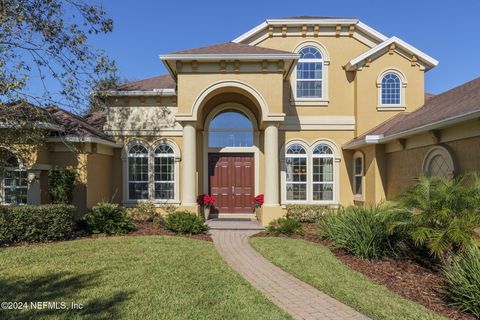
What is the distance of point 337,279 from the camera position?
640cm

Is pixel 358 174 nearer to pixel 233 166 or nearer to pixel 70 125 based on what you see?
pixel 233 166

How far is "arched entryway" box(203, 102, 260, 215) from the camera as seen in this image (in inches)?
564

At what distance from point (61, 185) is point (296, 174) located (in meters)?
8.77

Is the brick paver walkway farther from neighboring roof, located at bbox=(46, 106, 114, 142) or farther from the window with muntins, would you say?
the window with muntins

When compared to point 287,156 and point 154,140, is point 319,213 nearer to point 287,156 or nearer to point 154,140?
point 287,156

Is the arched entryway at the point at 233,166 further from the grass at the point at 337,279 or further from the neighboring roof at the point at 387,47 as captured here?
the neighboring roof at the point at 387,47

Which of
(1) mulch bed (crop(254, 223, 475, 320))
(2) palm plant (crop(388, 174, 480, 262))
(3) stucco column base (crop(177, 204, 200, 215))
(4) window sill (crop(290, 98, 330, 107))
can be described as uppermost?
(4) window sill (crop(290, 98, 330, 107))

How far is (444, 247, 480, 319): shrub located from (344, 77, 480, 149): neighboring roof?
344 centimetres

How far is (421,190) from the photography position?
721cm

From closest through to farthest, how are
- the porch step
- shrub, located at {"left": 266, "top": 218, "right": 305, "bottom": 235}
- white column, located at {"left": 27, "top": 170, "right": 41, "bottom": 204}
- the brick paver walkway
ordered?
1. the brick paver walkway
2. shrub, located at {"left": 266, "top": 218, "right": 305, "bottom": 235}
3. white column, located at {"left": 27, "top": 170, "right": 41, "bottom": 204}
4. the porch step

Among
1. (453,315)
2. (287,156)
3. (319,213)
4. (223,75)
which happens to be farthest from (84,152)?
(453,315)

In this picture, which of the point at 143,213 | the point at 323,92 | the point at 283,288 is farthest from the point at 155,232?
the point at 323,92

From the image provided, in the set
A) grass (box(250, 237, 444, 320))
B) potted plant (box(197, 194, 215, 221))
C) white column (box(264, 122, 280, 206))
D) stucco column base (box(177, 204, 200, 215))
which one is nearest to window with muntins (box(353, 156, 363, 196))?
white column (box(264, 122, 280, 206))

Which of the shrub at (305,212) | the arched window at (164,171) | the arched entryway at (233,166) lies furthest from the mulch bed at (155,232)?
the shrub at (305,212)
